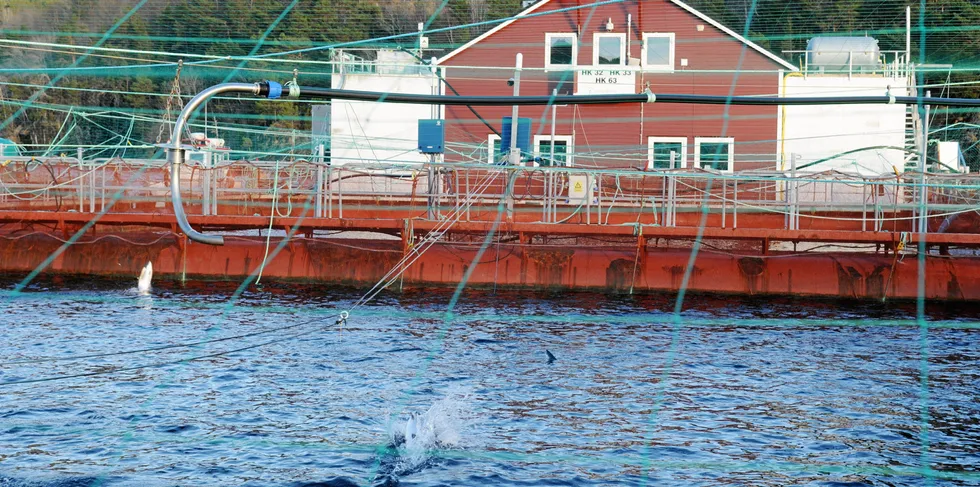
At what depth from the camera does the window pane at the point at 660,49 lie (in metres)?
35.0

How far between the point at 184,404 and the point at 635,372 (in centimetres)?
610

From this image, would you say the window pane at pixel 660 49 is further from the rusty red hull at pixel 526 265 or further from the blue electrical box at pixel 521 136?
the rusty red hull at pixel 526 265

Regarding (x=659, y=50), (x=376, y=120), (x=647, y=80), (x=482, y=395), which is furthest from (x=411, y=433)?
(x=659, y=50)

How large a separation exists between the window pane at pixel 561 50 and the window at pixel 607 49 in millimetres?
886

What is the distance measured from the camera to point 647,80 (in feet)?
114

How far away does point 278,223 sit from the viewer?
2162 cm

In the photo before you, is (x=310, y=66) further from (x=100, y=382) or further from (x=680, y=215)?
(x=100, y=382)

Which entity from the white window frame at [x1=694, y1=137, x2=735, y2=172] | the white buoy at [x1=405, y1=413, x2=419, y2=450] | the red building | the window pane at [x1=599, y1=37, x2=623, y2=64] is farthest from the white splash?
the window pane at [x1=599, y1=37, x2=623, y2=64]

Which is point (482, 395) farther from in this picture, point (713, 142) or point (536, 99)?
point (713, 142)

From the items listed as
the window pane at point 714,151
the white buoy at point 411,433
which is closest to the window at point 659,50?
the window pane at point 714,151

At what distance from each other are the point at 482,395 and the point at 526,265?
928 centimetres

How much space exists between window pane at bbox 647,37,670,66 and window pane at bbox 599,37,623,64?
104 centimetres

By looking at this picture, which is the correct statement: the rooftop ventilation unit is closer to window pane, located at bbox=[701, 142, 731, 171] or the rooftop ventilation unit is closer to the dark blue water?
window pane, located at bbox=[701, 142, 731, 171]

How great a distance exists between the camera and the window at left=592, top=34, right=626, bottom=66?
115 ft
